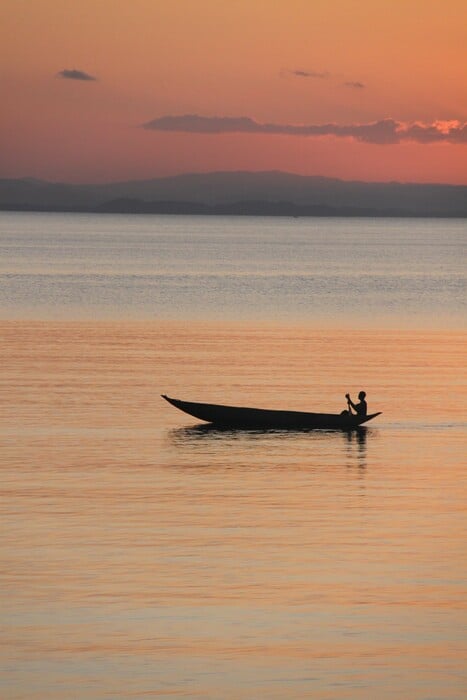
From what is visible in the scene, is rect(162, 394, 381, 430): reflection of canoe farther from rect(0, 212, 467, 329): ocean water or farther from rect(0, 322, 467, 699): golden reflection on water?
rect(0, 212, 467, 329): ocean water

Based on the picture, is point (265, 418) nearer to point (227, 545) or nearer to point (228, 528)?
point (228, 528)

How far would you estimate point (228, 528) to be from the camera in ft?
91.9

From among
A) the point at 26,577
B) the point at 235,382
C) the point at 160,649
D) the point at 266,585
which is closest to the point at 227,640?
the point at 160,649

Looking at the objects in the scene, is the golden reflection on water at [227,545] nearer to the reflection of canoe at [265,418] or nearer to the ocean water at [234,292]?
the reflection of canoe at [265,418]

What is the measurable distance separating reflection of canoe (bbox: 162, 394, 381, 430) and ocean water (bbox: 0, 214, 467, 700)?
43 cm

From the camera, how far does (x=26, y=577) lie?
23.9 m

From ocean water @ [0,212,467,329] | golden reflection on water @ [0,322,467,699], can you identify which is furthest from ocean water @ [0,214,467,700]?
ocean water @ [0,212,467,329]

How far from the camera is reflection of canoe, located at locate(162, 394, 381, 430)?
40906mm

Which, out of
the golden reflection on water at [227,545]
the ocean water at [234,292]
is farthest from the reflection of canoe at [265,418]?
the ocean water at [234,292]

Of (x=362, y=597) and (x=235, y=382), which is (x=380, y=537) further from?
(x=235, y=382)

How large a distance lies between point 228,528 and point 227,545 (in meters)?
1.40

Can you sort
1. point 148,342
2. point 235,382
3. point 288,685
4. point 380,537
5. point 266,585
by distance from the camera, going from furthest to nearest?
point 148,342
point 235,382
point 380,537
point 266,585
point 288,685

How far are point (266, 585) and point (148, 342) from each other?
4703cm

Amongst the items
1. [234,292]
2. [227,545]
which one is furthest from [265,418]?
[234,292]
